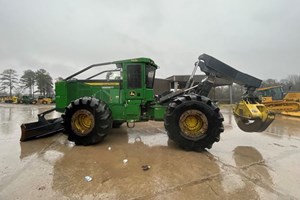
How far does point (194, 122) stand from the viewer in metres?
4.87

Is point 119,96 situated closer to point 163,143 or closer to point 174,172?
point 163,143

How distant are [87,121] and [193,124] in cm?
283

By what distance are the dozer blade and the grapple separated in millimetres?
5340

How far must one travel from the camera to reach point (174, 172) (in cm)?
346

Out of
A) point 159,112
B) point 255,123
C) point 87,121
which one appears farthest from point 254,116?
point 87,121

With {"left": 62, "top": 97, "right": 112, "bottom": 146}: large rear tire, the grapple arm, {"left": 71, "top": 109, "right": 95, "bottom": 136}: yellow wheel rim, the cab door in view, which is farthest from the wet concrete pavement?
the cab door

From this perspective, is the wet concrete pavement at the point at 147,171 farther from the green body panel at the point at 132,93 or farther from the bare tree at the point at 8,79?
the bare tree at the point at 8,79

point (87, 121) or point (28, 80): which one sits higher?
point (28, 80)

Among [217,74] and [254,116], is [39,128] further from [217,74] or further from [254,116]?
[254,116]

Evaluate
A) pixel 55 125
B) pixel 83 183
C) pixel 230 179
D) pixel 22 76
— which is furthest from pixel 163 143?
pixel 22 76

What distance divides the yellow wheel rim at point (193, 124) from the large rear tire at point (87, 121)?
1.93 m

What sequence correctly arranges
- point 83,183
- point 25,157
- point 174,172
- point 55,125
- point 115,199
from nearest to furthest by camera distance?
point 115,199, point 83,183, point 174,172, point 25,157, point 55,125

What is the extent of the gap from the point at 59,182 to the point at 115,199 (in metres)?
1.05

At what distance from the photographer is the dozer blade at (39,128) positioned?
18.9ft
